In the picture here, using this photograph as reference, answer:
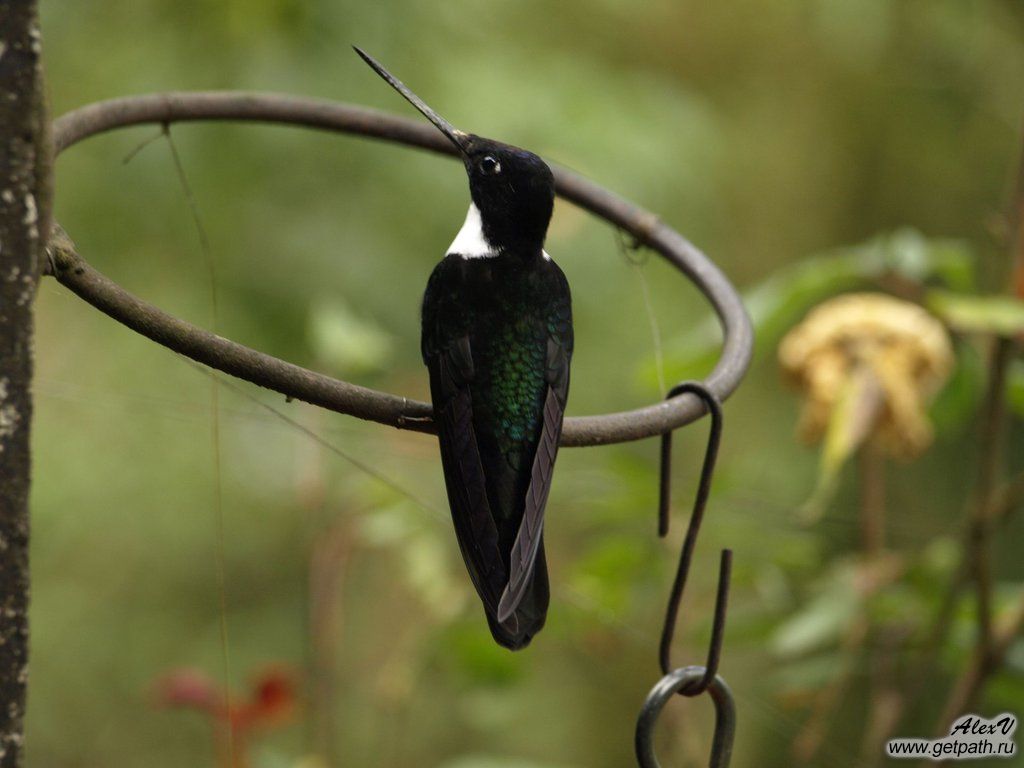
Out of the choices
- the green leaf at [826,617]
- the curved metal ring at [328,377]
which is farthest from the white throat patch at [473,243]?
the green leaf at [826,617]

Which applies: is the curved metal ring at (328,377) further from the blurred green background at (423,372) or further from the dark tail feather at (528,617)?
the blurred green background at (423,372)

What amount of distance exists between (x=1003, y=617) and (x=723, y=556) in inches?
53.9

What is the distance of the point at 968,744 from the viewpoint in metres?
1.35

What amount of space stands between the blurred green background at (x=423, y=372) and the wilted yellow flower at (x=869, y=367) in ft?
0.33

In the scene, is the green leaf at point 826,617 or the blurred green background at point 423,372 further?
the blurred green background at point 423,372

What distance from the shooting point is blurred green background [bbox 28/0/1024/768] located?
2.34m

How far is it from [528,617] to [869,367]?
112cm

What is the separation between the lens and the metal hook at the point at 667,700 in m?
1.07

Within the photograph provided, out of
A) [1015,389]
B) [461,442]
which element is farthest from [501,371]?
[1015,389]

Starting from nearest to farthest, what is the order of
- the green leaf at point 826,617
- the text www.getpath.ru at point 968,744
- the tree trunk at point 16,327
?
1. the tree trunk at point 16,327
2. the text www.getpath.ru at point 968,744
3. the green leaf at point 826,617

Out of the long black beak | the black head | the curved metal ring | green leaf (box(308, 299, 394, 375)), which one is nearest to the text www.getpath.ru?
the curved metal ring

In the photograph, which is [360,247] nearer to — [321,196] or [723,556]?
[321,196]

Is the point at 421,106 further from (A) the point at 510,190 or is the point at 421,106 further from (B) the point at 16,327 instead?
(B) the point at 16,327

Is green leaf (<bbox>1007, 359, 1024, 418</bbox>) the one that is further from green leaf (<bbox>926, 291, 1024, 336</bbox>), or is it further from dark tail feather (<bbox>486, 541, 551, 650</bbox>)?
dark tail feather (<bbox>486, 541, 551, 650</bbox>)
